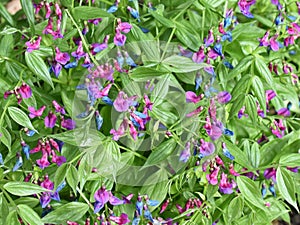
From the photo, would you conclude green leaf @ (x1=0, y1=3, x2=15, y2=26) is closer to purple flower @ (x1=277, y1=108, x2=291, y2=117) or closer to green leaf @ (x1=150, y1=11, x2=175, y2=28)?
green leaf @ (x1=150, y1=11, x2=175, y2=28)

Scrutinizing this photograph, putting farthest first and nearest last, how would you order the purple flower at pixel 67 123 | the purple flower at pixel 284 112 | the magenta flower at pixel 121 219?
the purple flower at pixel 284 112
the purple flower at pixel 67 123
the magenta flower at pixel 121 219

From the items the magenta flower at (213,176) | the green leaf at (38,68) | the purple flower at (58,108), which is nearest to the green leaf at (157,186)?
the magenta flower at (213,176)

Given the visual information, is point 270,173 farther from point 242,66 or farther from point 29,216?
point 29,216

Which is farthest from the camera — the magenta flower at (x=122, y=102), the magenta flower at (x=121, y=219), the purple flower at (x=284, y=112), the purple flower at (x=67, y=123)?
the purple flower at (x=284, y=112)

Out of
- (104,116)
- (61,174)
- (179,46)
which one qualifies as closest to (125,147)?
(104,116)

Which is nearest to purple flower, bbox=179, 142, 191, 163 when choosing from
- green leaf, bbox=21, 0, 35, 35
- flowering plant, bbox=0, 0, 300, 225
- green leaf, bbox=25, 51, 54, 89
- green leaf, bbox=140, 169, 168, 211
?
flowering plant, bbox=0, 0, 300, 225

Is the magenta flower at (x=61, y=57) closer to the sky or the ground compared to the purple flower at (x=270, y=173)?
closer to the sky

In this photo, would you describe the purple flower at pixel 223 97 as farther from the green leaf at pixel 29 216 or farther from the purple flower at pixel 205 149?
the green leaf at pixel 29 216
